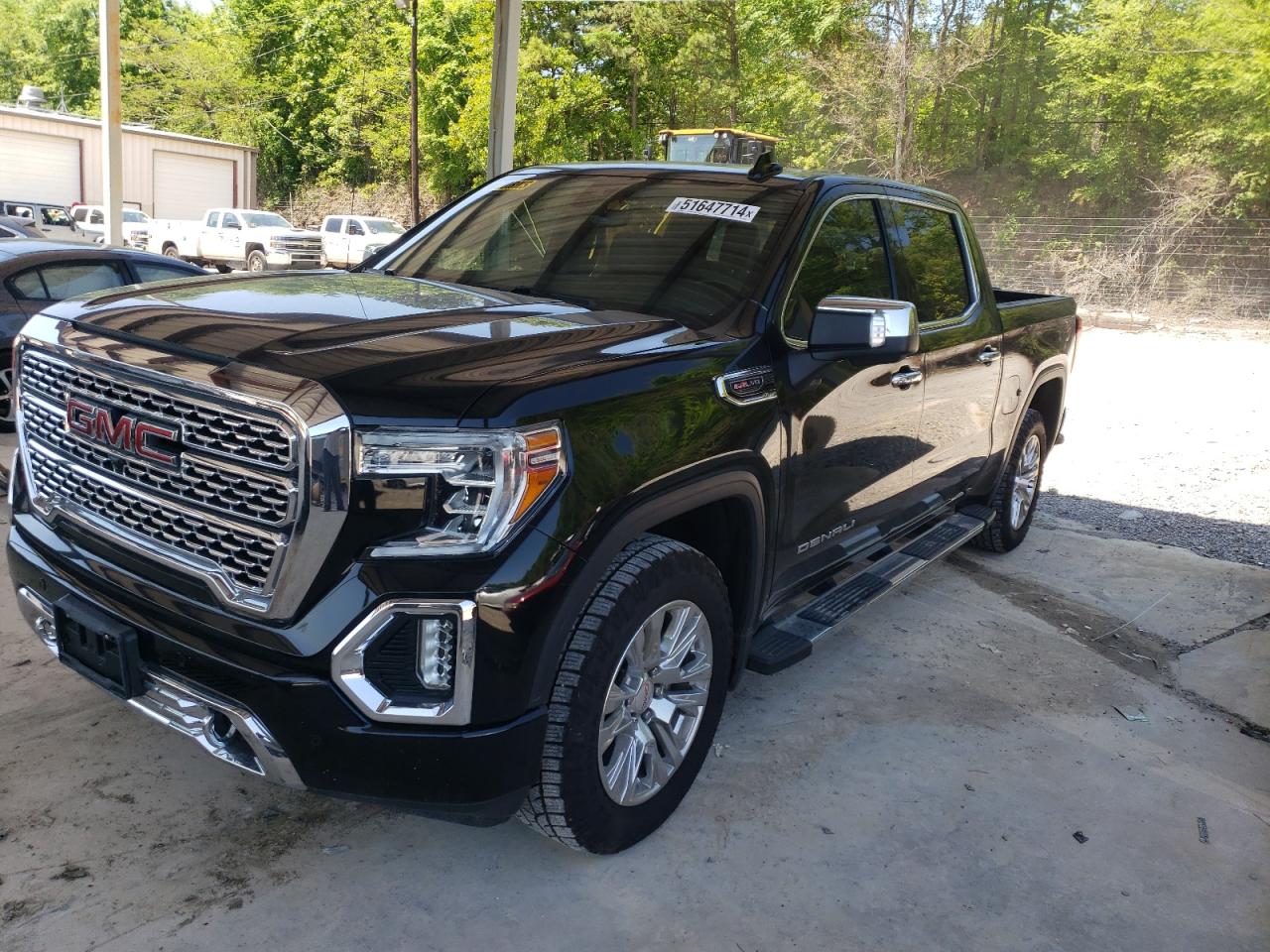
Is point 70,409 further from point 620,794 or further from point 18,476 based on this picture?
point 620,794

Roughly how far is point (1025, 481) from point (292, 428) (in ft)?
16.0

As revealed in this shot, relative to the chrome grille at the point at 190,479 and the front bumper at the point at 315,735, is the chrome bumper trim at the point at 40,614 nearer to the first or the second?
the chrome grille at the point at 190,479

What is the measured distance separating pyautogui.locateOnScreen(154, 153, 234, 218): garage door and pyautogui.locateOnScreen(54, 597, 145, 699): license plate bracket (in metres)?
38.3

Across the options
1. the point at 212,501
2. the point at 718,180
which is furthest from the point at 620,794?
the point at 718,180

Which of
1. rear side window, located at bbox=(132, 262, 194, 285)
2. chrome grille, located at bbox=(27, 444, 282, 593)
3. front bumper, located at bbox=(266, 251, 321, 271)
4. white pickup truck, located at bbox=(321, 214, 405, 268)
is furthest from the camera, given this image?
white pickup truck, located at bbox=(321, 214, 405, 268)

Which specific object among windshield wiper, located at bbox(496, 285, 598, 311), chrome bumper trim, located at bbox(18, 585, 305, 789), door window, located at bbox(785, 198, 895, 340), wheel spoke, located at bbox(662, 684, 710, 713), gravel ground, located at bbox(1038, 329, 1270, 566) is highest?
door window, located at bbox(785, 198, 895, 340)

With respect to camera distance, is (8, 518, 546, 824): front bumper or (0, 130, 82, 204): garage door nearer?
(8, 518, 546, 824): front bumper

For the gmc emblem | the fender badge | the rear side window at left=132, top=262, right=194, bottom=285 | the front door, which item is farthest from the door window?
the rear side window at left=132, top=262, right=194, bottom=285

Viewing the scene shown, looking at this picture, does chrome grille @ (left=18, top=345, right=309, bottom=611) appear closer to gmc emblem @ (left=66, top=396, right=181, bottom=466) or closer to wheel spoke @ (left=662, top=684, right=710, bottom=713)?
gmc emblem @ (left=66, top=396, right=181, bottom=466)

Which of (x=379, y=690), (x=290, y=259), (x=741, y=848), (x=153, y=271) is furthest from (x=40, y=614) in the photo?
(x=290, y=259)

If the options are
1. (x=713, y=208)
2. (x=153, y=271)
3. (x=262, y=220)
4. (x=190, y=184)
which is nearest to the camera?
(x=713, y=208)

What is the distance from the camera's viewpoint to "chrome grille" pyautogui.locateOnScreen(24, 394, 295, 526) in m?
2.20

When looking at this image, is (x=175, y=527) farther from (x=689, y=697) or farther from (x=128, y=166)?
(x=128, y=166)

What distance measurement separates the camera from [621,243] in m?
3.55
